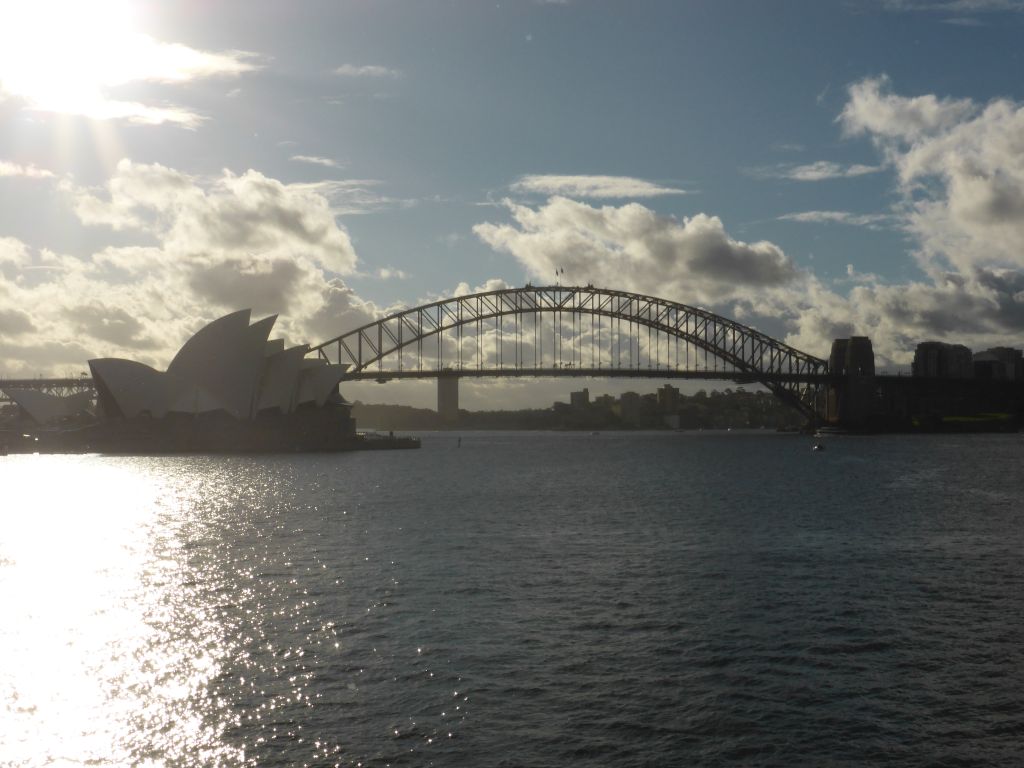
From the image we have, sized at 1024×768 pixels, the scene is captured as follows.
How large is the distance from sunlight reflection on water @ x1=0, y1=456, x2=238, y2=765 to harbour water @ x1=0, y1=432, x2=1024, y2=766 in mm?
72

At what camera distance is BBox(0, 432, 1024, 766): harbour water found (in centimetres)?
1368

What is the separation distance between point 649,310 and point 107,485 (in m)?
85.2

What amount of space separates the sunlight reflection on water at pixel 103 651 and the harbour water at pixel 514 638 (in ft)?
0.24

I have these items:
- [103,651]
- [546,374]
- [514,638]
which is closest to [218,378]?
[546,374]

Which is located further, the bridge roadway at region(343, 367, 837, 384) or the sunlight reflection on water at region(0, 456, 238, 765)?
the bridge roadway at region(343, 367, 837, 384)

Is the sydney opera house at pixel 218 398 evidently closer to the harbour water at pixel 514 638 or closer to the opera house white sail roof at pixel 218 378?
the opera house white sail roof at pixel 218 378

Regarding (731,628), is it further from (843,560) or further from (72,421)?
(72,421)

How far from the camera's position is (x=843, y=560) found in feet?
92.5

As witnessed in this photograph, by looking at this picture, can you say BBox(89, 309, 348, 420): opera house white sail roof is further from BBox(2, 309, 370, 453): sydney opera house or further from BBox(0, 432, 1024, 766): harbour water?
BBox(0, 432, 1024, 766): harbour water

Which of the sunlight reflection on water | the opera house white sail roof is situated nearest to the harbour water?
the sunlight reflection on water

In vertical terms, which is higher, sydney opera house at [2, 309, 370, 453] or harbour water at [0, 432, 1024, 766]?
sydney opera house at [2, 309, 370, 453]

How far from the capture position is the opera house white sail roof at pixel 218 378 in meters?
101

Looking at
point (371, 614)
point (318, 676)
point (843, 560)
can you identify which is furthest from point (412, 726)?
point (843, 560)

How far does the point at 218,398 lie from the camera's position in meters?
103
